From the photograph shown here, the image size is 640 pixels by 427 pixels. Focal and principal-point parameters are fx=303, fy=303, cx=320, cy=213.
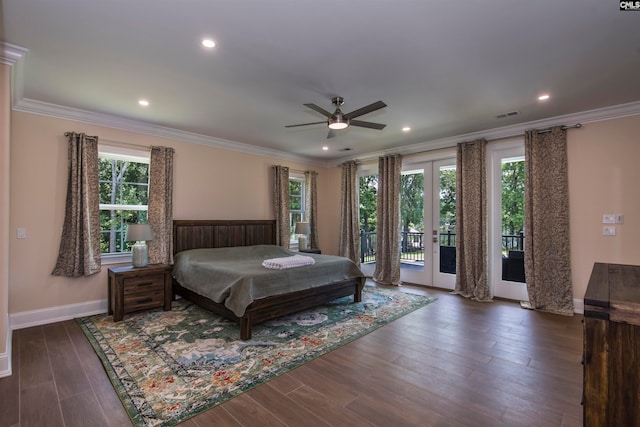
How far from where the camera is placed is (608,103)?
374 cm

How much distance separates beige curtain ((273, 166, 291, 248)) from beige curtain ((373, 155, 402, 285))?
75.0 inches

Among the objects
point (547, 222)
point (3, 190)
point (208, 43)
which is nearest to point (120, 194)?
point (3, 190)

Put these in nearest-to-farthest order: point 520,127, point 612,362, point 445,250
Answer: point 612,362 < point 520,127 < point 445,250

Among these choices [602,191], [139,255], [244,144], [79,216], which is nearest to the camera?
[79,216]

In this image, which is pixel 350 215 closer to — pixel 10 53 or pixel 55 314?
pixel 55 314

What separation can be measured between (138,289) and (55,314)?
1017 millimetres

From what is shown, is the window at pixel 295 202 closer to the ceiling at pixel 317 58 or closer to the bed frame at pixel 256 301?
the bed frame at pixel 256 301

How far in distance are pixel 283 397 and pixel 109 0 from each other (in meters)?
2.98

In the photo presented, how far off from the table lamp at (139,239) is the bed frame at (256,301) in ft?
2.18

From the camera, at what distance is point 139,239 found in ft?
13.4

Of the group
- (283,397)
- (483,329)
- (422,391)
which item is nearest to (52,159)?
(283,397)

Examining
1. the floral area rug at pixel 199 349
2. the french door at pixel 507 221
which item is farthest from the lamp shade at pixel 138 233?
the french door at pixel 507 221

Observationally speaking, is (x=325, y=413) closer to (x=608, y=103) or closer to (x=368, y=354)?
(x=368, y=354)

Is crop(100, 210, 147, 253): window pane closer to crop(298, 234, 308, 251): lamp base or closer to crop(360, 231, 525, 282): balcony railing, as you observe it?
crop(298, 234, 308, 251): lamp base
